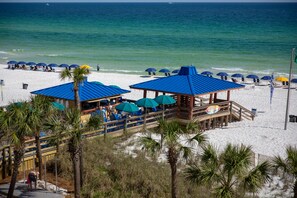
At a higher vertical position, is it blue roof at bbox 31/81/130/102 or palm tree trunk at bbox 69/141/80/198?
blue roof at bbox 31/81/130/102

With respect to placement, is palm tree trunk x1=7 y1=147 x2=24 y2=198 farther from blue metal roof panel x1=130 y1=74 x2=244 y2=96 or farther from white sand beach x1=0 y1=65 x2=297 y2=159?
blue metal roof panel x1=130 y1=74 x2=244 y2=96

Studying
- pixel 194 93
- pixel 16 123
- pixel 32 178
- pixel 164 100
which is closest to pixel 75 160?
pixel 32 178

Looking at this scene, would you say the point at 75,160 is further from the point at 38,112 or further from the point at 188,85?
the point at 188,85

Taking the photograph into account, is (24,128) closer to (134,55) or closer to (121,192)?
(121,192)

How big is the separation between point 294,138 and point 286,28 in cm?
10360

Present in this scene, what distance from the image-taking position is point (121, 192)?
14.3 metres

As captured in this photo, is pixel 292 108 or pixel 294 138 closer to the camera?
pixel 294 138

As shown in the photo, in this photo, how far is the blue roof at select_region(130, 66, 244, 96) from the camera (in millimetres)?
22438

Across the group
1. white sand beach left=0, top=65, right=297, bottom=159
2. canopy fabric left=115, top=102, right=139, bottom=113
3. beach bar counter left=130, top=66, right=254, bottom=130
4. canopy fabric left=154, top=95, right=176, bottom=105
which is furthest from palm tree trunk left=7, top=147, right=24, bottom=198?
beach bar counter left=130, top=66, right=254, bottom=130

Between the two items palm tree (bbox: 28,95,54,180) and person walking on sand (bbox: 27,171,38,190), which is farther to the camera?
person walking on sand (bbox: 27,171,38,190)

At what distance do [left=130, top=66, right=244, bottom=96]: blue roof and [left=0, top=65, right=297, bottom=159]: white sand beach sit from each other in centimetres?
215

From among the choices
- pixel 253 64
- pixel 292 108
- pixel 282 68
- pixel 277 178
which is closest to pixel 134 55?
pixel 253 64

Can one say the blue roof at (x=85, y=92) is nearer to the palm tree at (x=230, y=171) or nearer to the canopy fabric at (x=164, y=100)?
the canopy fabric at (x=164, y=100)

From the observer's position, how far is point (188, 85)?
75.0ft
